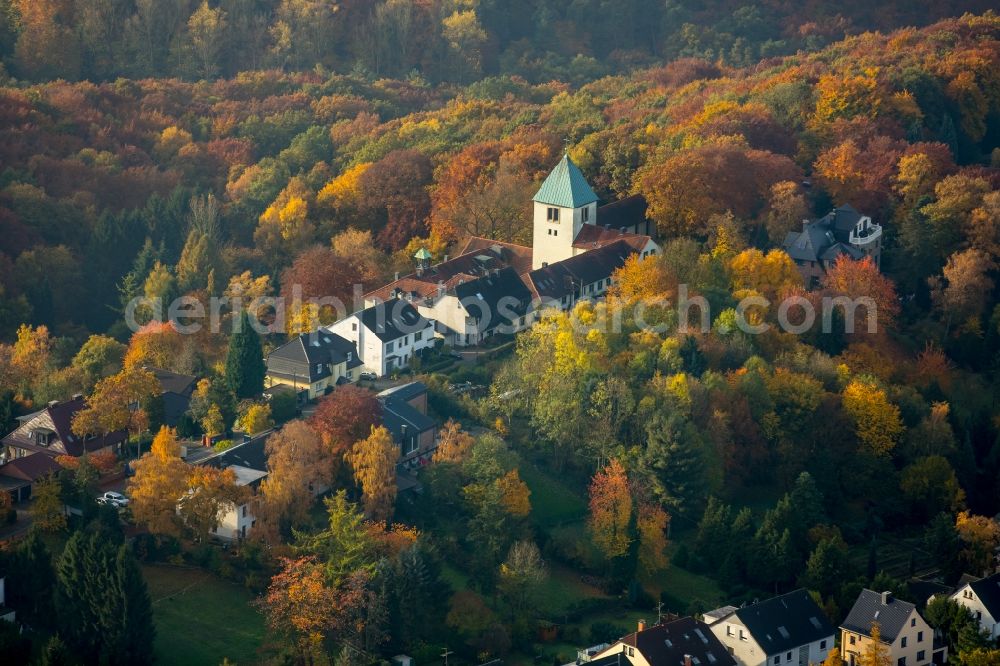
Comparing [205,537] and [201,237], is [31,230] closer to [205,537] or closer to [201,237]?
[201,237]

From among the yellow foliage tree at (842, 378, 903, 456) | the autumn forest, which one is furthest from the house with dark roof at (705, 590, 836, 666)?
the yellow foliage tree at (842, 378, 903, 456)

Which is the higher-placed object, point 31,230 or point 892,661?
point 31,230

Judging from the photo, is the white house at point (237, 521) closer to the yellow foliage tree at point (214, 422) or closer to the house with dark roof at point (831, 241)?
the yellow foliage tree at point (214, 422)

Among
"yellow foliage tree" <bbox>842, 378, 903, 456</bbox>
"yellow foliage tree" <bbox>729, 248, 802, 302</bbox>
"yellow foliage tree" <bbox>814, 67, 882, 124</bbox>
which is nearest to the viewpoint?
"yellow foliage tree" <bbox>842, 378, 903, 456</bbox>

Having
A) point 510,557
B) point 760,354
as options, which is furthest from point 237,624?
point 760,354

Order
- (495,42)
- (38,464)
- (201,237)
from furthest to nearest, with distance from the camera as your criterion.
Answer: (495,42) < (201,237) < (38,464)

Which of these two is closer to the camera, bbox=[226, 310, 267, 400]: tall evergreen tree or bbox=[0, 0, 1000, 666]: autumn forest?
bbox=[0, 0, 1000, 666]: autumn forest

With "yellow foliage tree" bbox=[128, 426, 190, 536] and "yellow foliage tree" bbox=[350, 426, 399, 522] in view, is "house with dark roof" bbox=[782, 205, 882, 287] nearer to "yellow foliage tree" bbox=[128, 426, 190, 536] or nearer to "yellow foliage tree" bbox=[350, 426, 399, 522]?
"yellow foliage tree" bbox=[350, 426, 399, 522]
